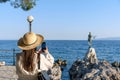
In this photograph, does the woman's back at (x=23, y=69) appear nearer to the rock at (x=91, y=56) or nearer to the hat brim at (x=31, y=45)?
the hat brim at (x=31, y=45)

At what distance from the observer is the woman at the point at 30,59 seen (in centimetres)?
613

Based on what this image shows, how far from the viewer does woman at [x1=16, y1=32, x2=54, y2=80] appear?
20.1 feet

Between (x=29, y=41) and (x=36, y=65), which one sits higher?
(x=29, y=41)

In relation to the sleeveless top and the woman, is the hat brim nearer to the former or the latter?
the woman

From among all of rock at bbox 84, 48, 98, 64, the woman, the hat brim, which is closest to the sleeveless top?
the woman

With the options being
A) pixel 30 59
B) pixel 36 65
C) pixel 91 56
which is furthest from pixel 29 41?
pixel 91 56

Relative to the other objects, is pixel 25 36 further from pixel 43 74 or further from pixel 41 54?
pixel 43 74

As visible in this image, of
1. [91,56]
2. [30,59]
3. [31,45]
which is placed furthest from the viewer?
[91,56]

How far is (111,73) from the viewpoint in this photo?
19.3 meters

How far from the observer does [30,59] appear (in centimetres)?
610

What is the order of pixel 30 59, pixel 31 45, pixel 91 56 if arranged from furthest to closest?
1. pixel 91 56
2. pixel 31 45
3. pixel 30 59

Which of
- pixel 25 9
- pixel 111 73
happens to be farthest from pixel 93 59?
pixel 25 9

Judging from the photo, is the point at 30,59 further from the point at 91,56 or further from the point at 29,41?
the point at 91,56

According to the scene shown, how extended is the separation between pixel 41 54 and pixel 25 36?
45cm
